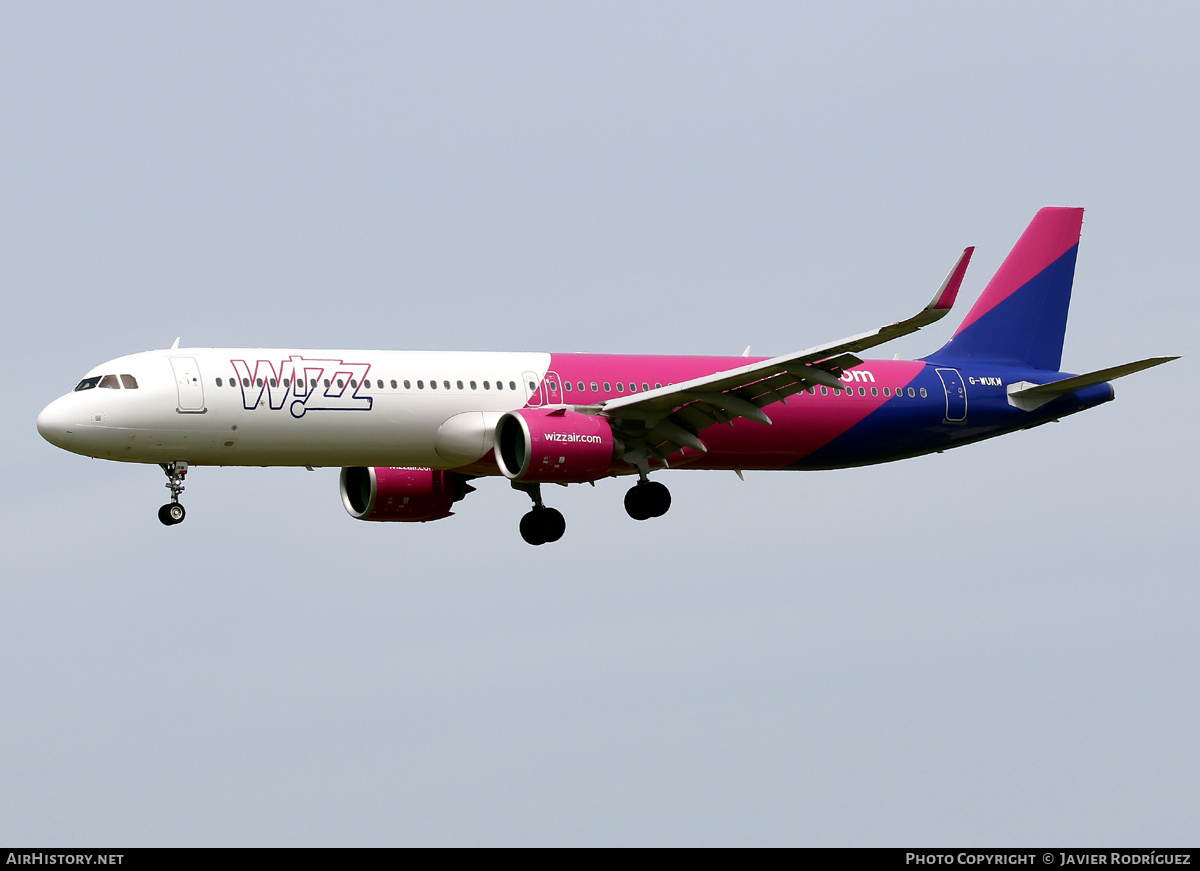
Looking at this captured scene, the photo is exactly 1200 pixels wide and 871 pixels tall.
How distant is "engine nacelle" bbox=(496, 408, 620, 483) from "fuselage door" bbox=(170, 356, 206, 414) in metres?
6.36

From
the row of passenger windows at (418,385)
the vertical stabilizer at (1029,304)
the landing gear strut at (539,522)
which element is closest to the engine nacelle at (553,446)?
the row of passenger windows at (418,385)

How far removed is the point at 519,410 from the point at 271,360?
17.7ft

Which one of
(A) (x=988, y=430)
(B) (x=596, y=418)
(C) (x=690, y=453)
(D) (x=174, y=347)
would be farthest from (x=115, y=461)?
(A) (x=988, y=430)

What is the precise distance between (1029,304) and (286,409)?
20.5 metres

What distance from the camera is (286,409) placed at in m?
39.8

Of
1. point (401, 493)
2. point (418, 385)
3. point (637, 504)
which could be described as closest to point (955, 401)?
point (637, 504)

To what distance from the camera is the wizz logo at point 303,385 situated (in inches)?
1564

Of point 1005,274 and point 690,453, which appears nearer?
point 690,453

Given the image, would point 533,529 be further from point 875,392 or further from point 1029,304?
point 1029,304

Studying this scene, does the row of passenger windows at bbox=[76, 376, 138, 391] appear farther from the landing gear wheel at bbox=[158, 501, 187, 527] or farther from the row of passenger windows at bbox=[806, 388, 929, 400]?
the row of passenger windows at bbox=[806, 388, 929, 400]

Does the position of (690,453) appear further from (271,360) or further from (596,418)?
(271,360)

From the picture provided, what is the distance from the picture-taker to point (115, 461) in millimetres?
39594

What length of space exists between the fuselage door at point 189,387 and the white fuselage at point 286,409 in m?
0.02

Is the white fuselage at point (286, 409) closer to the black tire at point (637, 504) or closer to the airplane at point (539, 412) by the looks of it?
the airplane at point (539, 412)
